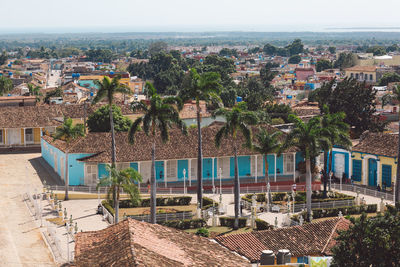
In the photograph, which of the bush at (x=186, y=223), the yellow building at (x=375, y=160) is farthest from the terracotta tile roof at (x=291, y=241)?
the yellow building at (x=375, y=160)

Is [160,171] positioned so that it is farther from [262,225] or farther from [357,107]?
[357,107]

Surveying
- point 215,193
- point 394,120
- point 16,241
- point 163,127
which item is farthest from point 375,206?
point 394,120

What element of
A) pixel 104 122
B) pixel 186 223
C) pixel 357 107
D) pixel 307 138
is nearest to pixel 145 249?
pixel 186 223

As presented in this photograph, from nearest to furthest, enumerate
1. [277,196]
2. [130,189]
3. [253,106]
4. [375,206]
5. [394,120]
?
[130,189]
[375,206]
[277,196]
[394,120]
[253,106]

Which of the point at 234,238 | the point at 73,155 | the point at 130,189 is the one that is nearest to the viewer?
the point at 234,238

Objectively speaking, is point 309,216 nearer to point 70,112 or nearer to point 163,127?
point 163,127

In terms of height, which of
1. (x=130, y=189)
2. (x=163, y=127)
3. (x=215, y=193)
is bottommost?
(x=215, y=193)

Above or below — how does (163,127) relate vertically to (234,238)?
above
